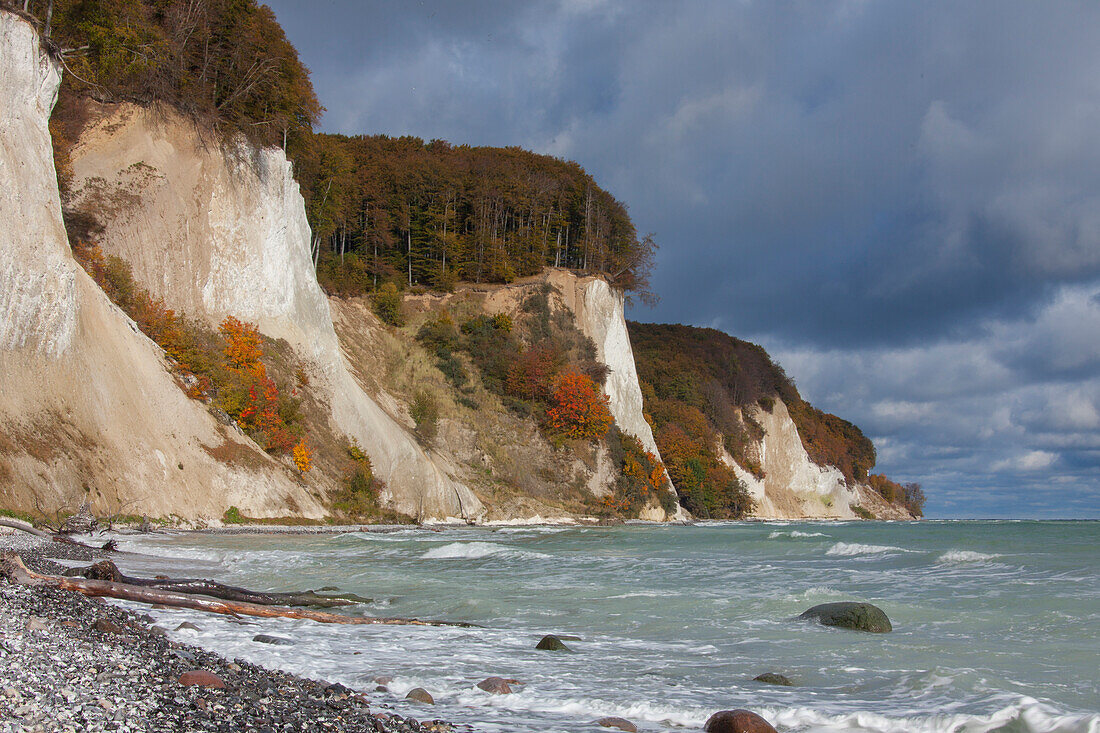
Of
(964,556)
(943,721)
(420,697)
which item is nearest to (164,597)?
(420,697)

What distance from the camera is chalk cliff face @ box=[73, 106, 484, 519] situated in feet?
106

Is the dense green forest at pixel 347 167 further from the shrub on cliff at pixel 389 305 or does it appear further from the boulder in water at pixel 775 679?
the boulder in water at pixel 775 679

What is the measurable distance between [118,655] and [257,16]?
40.1 metres

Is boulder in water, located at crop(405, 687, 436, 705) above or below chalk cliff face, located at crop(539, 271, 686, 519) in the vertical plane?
below

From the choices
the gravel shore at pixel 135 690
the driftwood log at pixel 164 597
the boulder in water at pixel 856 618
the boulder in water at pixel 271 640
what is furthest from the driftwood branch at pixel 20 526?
the boulder in water at pixel 856 618

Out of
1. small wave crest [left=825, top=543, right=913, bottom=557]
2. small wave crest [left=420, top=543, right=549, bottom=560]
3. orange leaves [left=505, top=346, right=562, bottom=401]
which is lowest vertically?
small wave crest [left=420, top=543, right=549, bottom=560]

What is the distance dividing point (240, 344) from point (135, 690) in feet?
103

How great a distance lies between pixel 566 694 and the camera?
6328mm

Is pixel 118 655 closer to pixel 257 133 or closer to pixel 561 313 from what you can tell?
pixel 257 133

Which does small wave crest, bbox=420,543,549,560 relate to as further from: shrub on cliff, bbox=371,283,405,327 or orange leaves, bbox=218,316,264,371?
shrub on cliff, bbox=371,283,405,327

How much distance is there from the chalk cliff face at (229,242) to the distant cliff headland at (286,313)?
4.6 inches

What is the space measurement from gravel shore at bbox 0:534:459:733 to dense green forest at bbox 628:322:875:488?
61347 millimetres

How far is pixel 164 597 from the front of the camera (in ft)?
30.1

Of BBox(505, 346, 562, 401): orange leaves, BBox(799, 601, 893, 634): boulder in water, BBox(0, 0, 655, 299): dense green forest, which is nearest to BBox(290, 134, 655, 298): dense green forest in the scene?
BBox(0, 0, 655, 299): dense green forest
